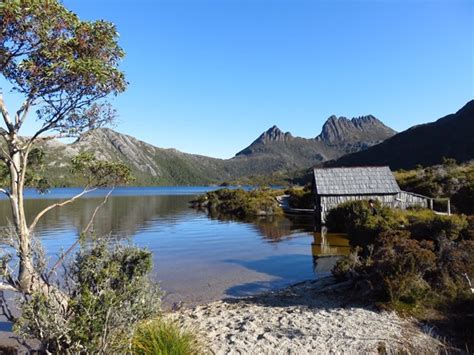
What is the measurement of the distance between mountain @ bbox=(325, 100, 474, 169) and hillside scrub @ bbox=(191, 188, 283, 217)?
5243cm

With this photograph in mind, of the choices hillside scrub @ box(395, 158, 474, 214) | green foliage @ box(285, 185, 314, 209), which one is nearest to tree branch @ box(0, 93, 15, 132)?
hillside scrub @ box(395, 158, 474, 214)

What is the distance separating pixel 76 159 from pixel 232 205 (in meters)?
48.3

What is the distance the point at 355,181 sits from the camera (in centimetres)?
3394

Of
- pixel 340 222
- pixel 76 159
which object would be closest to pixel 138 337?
pixel 76 159

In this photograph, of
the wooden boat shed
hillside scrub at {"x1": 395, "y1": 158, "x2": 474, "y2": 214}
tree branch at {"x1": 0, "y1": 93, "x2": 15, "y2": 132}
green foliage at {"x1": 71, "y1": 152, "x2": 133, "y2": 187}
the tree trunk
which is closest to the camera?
the tree trunk

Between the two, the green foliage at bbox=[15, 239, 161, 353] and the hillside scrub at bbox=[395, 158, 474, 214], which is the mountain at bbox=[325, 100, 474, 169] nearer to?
the hillside scrub at bbox=[395, 158, 474, 214]

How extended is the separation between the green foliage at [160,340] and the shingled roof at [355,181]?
1072 inches

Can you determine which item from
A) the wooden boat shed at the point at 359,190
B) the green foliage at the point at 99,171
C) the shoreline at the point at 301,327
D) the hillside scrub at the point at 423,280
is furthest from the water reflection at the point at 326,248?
the green foliage at the point at 99,171

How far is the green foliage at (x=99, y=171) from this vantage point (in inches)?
373

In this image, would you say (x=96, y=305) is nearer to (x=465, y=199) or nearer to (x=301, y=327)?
(x=301, y=327)

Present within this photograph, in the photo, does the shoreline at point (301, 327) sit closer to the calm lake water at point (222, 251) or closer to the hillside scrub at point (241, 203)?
the calm lake water at point (222, 251)

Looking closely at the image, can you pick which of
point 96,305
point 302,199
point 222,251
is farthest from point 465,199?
point 96,305

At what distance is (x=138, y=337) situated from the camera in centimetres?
698

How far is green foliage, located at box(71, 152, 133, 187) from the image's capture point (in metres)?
9.48
